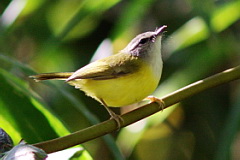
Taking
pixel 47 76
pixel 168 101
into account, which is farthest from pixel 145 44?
pixel 168 101

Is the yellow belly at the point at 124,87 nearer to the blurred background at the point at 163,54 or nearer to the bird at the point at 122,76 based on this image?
the bird at the point at 122,76

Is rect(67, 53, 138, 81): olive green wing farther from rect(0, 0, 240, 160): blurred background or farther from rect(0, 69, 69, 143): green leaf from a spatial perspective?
rect(0, 69, 69, 143): green leaf

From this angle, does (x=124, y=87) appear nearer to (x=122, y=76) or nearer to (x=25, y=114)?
(x=122, y=76)

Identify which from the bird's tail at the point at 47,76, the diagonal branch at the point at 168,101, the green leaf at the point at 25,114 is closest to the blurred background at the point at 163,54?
the bird's tail at the point at 47,76

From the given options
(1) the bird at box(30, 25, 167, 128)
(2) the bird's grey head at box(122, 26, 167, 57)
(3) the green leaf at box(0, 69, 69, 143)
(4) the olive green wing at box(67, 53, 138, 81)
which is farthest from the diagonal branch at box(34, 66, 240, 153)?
(2) the bird's grey head at box(122, 26, 167, 57)

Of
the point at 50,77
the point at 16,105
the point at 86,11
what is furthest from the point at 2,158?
the point at 86,11
